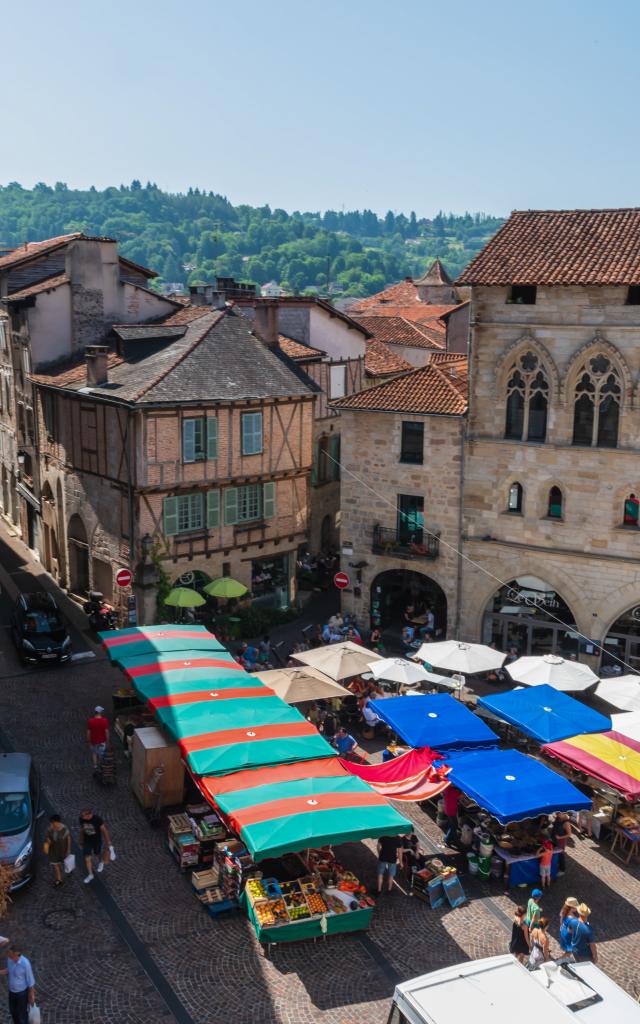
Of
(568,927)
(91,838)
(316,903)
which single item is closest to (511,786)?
(568,927)

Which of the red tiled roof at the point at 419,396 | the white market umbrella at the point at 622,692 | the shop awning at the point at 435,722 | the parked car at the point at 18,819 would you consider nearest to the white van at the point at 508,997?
the parked car at the point at 18,819

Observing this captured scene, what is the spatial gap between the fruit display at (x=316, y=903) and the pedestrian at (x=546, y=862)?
4329 millimetres

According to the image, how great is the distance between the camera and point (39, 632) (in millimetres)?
27812

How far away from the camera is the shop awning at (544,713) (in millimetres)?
20875

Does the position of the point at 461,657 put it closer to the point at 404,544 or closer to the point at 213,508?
the point at 404,544

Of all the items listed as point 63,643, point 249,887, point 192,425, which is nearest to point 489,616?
point 192,425

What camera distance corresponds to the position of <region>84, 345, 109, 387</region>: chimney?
101 ft

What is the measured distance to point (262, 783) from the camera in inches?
664

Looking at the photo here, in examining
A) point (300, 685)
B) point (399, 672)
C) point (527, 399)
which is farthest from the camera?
point (527, 399)

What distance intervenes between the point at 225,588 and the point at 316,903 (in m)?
15.3

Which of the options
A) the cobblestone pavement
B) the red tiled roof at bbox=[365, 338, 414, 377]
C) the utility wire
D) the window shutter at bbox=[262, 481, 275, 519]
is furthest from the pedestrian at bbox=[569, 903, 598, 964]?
the red tiled roof at bbox=[365, 338, 414, 377]

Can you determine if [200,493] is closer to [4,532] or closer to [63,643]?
[63,643]

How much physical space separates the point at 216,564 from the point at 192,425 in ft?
14.8

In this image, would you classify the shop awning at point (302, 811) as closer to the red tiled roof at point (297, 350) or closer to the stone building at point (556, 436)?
the stone building at point (556, 436)
